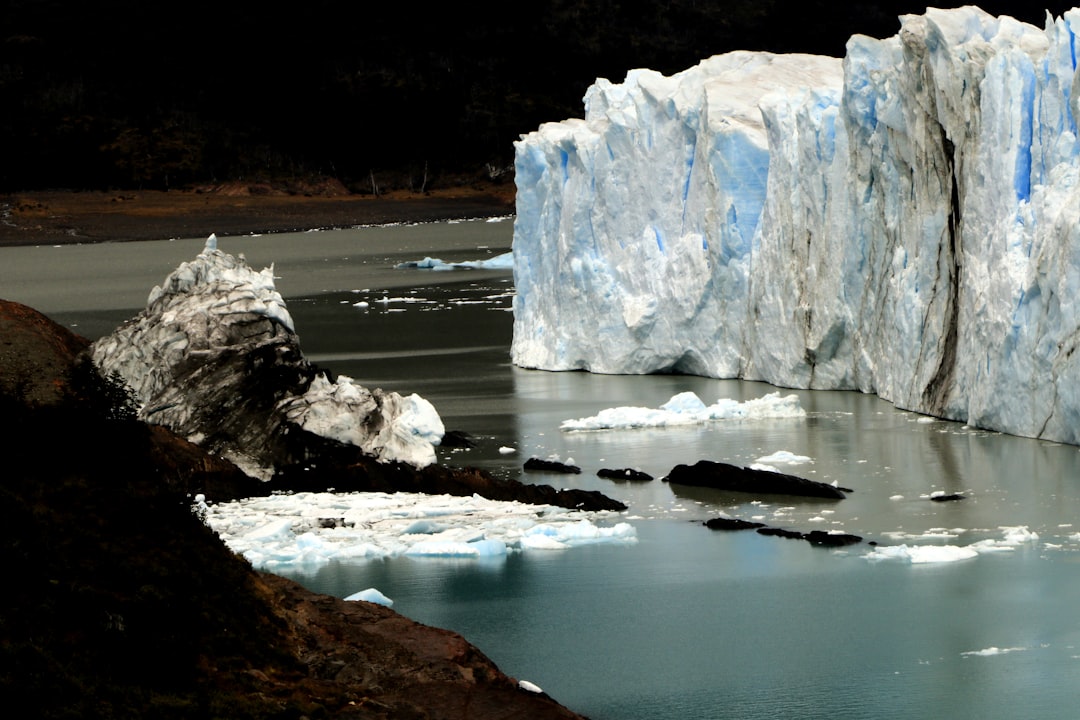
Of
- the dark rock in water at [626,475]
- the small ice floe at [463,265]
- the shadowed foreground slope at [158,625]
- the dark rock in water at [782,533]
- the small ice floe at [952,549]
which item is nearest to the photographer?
the shadowed foreground slope at [158,625]

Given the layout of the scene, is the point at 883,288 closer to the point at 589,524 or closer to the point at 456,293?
the point at 589,524

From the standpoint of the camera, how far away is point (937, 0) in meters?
81.9

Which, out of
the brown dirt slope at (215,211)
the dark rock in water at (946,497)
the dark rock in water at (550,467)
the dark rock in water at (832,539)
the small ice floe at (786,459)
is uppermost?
the brown dirt slope at (215,211)

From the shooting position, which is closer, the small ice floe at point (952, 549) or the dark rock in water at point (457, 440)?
the small ice floe at point (952, 549)

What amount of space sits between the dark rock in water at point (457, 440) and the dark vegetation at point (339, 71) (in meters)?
71.2

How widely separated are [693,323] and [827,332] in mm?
2536

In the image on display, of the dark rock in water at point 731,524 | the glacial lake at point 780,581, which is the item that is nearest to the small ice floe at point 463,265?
the glacial lake at point 780,581

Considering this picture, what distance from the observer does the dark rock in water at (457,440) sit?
17938 millimetres

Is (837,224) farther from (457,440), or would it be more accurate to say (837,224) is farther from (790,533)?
(790,533)

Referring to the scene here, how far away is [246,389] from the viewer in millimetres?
16719

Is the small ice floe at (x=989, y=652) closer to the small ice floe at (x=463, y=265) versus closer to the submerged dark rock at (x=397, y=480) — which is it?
the submerged dark rock at (x=397, y=480)

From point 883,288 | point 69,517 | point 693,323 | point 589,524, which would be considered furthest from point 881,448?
point 69,517

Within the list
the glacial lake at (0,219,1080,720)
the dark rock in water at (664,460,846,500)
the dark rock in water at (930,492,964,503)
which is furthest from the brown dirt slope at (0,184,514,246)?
the dark rock in water at (930,492,964,503)

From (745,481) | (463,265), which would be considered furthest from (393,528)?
(463,265)
